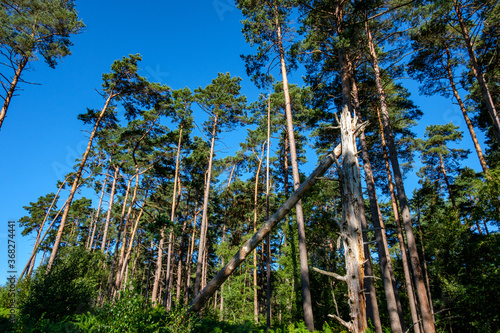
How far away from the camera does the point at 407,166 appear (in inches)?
743

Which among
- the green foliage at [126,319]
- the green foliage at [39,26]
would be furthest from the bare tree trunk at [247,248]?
the green foliage at [39,26]

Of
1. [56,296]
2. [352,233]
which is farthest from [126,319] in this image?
[56,296]

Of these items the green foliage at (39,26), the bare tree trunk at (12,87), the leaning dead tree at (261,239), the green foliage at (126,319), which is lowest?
the green foliage at (126,319)

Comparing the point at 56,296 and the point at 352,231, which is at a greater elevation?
the point at 352,231

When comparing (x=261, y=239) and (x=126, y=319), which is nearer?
(x=261, y=239)

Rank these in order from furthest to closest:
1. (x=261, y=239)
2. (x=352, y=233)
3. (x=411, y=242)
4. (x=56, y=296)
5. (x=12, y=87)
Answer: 1. (x=12, y=87)
2. (x=411, y=242)
3. (x=56, y=296)
4. (x=261, y=239)
5. (x=352, y=233)

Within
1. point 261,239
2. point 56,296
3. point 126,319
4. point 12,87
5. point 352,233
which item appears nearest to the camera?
point 352,233

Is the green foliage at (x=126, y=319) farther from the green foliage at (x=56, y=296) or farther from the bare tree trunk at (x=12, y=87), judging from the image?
the bare tree trunk at (x=12, y=87)

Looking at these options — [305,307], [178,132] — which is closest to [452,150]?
[305,307]

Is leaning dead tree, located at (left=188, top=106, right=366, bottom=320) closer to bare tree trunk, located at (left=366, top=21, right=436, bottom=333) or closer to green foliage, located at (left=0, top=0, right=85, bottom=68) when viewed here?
bare tree trunk, located at (left=366, top=21, right=436, bottom=333)

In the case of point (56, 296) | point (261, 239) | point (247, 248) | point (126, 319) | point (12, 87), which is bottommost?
point (126, 319)

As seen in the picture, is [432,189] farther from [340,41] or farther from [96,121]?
[96,121]

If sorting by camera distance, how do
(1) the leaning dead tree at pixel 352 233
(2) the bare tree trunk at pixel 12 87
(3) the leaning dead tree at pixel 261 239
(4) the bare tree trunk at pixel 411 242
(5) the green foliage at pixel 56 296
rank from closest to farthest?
(1) the leaning dead tree at pixel 352 233 < (3) the leaning dead tree at pixel 261 239 < (4) the bare tree trunk at pixel 411 242 < (5) the green foliage at pixel 56 296 < (2) the bare tree trunk at pixel 12 87

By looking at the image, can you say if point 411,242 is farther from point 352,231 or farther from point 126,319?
point 126,319
